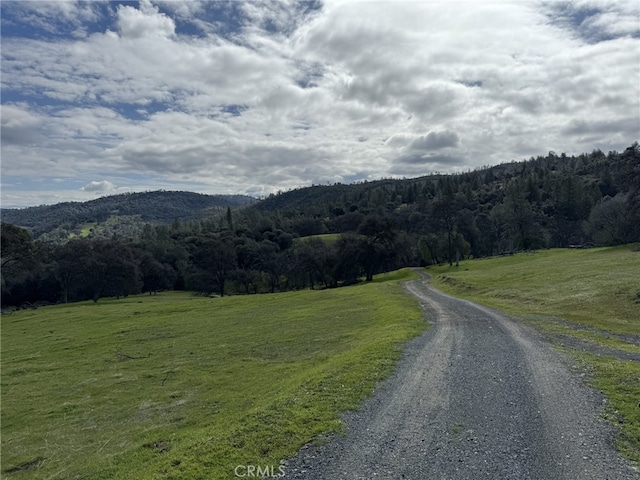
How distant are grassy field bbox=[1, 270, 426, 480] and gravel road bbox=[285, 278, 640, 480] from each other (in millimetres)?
943

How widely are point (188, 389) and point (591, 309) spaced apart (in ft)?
89.7

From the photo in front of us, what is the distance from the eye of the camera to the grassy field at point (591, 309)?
11.7 meters

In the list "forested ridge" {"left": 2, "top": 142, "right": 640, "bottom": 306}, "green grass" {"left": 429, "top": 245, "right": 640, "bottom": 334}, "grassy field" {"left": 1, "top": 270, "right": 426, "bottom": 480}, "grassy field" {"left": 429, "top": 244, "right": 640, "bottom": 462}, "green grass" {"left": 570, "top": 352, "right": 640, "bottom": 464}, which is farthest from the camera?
"forested ridge" {"left": 2, "top": 142, "right": 640, "bottom": 306}

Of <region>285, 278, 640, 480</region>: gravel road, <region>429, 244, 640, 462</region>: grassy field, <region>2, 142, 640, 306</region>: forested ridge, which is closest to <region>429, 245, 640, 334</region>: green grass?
<region>429, 244, 640, 462</region>: grassy field

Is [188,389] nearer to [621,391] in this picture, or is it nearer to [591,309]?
[621,391]

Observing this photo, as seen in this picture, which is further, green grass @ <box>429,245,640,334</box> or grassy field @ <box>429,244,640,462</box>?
green grass @ <box>429,245,640,334</box>

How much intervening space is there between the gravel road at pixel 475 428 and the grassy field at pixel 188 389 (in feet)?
3.10

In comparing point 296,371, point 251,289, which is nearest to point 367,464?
point 296,371

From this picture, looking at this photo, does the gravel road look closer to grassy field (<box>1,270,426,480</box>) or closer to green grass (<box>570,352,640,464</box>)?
green grass (<box>570,352,640,464</box>)

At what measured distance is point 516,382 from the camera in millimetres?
13406

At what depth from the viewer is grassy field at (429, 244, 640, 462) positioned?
1168cm

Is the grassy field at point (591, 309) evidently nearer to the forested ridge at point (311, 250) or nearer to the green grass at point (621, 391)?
the green grass at point (621, 391)

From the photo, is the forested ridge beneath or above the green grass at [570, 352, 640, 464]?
above

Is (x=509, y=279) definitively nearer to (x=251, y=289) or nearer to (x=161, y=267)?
(x=251, y=289)
